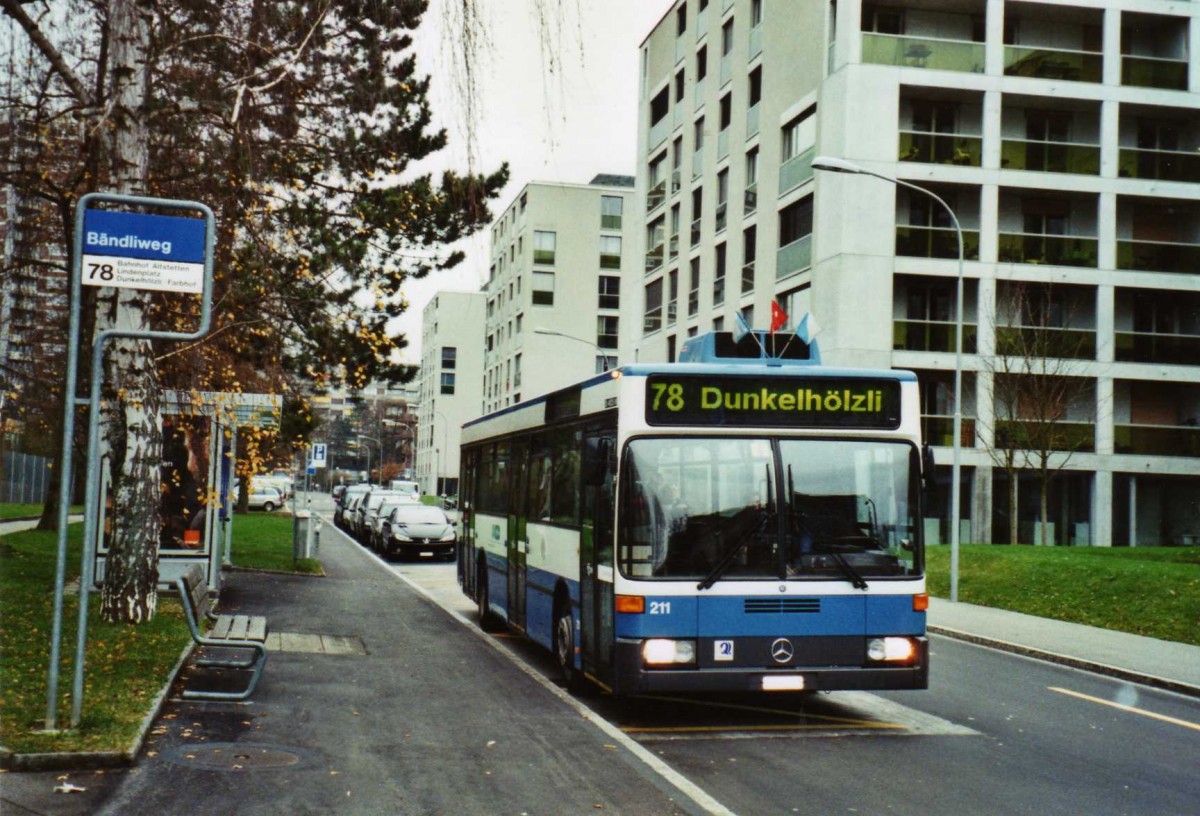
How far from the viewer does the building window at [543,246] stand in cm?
8119

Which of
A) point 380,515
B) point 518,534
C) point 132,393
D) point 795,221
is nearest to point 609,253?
point 795,221

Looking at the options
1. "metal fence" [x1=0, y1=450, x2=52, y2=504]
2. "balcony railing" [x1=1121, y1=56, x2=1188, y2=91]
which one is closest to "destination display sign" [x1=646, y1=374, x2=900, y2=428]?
"balcony railing" [x1=1121, y1=56, x2=1188, y2=91]

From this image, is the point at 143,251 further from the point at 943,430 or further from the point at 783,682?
the point at 943,430

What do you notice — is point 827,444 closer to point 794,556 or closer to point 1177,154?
point 794,556

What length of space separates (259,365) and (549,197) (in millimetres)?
66205

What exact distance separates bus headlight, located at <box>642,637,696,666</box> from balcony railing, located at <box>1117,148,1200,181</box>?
105ft

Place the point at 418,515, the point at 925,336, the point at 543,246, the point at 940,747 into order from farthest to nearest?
the point at 543,246, the point at 925,336, the point at 418,515, the point at 940,747

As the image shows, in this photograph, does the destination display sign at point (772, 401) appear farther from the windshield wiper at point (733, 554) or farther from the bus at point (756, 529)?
the windshield wiper at point (733, 554)

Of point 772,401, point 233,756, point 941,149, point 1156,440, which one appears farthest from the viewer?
point 1156,440

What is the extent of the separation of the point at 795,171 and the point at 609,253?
4635 centimetres

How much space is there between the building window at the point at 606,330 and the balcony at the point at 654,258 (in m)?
30.6

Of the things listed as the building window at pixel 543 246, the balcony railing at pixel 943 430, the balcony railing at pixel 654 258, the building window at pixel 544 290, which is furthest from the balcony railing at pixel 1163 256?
the building window at pixel 543 246

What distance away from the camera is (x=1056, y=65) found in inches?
1410

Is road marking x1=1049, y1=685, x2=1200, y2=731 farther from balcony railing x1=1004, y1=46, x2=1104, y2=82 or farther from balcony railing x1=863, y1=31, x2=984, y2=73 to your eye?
balcony railing x1=1004, y1=46, x2=1104, y2=82
